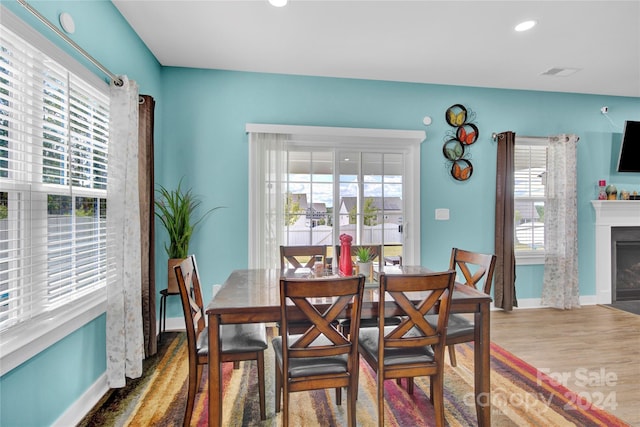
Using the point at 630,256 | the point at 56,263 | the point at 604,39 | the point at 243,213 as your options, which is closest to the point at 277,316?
the point at 56,263

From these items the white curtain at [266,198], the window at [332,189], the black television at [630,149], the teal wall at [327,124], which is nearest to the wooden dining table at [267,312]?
the teal wall at [327,124]

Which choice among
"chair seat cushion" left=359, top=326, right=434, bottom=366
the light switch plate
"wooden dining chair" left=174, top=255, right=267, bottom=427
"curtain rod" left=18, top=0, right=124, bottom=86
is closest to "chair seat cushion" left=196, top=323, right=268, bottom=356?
"wooden dining chair" left=174, top=255, right=267, bottom=427

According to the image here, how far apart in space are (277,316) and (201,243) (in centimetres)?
213

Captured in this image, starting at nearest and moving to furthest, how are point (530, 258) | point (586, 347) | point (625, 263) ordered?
point (586, 347) < point (530, 258) < point (625, 263)

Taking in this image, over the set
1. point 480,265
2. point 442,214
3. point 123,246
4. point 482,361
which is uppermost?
point 442,214

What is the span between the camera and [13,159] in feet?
5.07

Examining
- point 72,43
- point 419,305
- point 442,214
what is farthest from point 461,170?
point 72,43

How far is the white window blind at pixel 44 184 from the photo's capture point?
4.99ft

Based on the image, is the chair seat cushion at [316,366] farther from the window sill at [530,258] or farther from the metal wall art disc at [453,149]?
the window sill at [530,258]

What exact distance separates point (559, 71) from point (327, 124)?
2502mm

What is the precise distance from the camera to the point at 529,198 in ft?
13.7

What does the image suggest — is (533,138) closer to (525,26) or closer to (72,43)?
(525,26)

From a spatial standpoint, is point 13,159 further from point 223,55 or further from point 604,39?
point 604,39

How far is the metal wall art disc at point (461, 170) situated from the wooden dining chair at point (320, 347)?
9.22 feet
